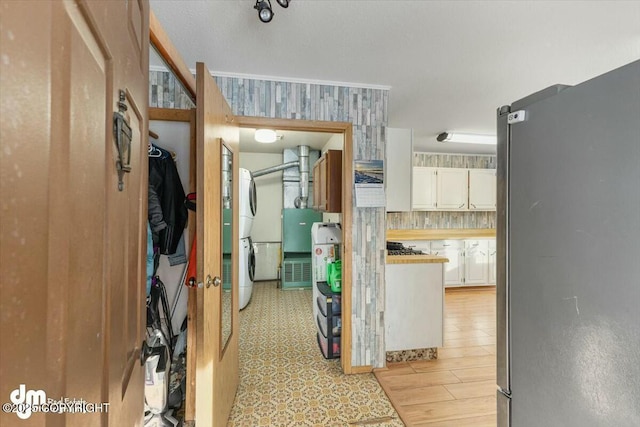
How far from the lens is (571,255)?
0.70 metres

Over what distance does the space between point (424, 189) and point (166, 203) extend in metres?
4.18

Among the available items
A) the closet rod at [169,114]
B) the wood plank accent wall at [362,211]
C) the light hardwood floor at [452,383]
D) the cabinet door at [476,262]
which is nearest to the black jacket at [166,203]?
the closet rod at [169,114]

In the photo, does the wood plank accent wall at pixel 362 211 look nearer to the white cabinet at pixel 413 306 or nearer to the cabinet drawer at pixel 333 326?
the white cabinet at pixel 413 306

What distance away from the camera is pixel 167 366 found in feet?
5.70

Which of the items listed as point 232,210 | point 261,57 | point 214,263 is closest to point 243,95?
point 261,57

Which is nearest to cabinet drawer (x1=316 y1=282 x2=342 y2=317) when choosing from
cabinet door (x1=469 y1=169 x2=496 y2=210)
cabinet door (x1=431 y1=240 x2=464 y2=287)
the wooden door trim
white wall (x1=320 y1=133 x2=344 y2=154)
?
the wooden door trim

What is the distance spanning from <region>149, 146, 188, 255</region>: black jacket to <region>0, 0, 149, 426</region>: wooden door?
1230 millimetres

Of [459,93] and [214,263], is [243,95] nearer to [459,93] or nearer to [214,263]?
[214,263]

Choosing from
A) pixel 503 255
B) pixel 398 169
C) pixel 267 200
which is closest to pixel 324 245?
pixel 398 169

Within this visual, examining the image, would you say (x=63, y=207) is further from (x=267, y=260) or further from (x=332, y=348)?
(x=267, y=260)

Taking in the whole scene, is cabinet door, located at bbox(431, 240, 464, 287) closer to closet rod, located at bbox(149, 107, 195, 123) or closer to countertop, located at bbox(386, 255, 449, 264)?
countertop, located at bbox(386, 255, 449, 264)

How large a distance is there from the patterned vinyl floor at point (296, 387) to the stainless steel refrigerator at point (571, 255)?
120 cm

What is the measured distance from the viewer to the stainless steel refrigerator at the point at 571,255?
598 millimetres

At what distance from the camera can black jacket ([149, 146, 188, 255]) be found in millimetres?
→ 1719
